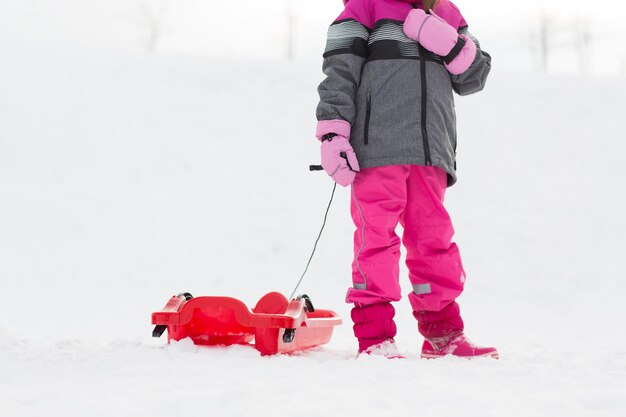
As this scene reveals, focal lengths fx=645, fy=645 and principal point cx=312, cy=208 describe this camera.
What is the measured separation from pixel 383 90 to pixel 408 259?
2.38 ft

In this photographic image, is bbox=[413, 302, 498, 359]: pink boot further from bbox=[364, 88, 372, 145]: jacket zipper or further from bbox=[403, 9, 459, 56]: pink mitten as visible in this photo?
bbox=[403, 9, 459, 56]: pink mitten

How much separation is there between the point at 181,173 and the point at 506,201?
3646 millimetres

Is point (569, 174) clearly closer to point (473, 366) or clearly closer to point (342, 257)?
point (342, 257)

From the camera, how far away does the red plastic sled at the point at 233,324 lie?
2.41 metres

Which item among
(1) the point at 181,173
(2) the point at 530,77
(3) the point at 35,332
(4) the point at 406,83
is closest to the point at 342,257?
(1) the point at 181,173

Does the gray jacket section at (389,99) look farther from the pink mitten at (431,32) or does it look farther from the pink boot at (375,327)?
the pink boot at (375,327)

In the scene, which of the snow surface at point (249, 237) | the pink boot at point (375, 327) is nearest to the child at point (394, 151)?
the pink boot at point (375, 327)

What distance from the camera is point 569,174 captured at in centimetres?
788

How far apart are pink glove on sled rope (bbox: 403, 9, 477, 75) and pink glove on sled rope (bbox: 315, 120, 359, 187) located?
0.48 meters

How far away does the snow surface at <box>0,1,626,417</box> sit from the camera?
1.78 meters

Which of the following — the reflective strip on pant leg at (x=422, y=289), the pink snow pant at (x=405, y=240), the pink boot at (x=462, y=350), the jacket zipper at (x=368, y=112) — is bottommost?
the pink boot at (x=462, y=350)

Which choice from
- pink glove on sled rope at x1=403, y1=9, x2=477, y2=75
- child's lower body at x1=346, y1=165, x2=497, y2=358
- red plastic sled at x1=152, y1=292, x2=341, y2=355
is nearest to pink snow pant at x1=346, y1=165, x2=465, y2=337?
child's lower body at x1=346, y1=165, x2=497, y2=358

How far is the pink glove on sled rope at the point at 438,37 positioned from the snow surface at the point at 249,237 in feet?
4.10

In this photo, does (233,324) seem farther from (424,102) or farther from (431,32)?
(431,32)
